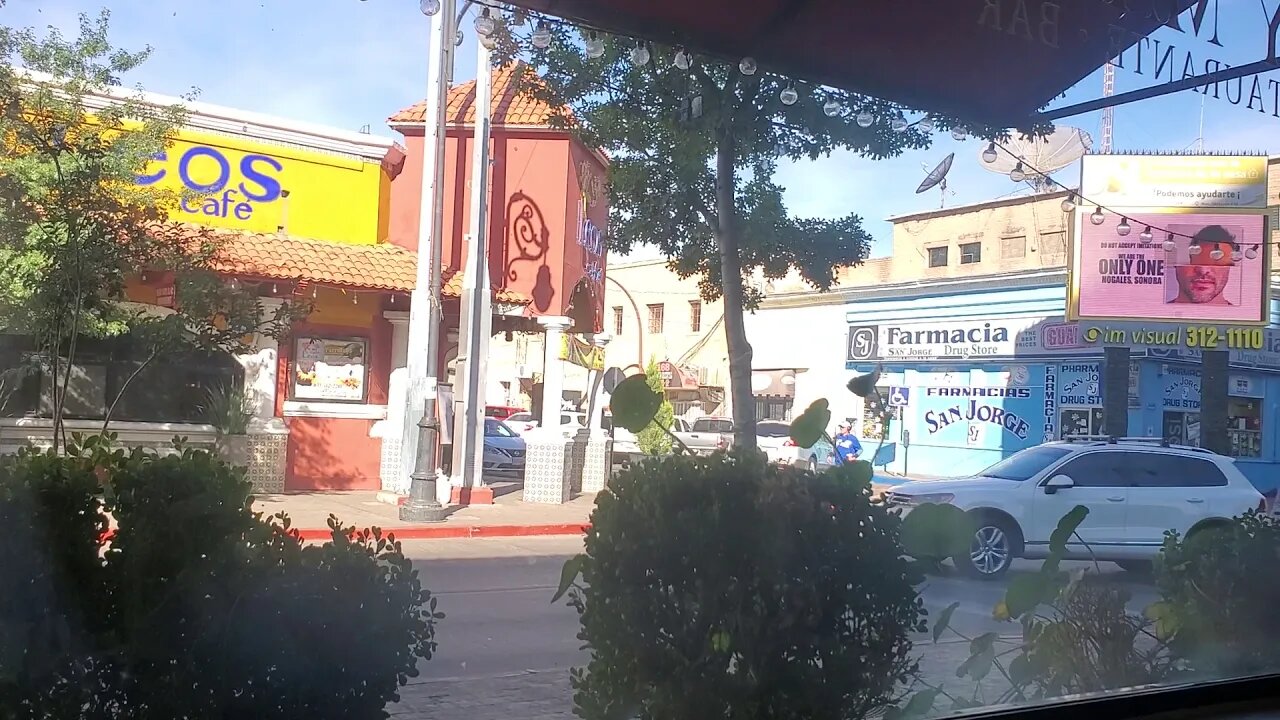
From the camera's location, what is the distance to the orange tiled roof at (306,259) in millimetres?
5352

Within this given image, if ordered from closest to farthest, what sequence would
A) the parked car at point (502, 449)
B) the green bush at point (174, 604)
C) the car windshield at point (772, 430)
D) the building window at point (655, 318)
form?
the green bush at point (174, 604) < the car windshield at point (772, 430) < the building window at point (655, 318) < the parked car at point (502, 449)

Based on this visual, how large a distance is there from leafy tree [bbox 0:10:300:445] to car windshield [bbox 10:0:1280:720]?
0.07 feet

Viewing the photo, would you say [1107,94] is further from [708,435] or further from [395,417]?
[395,417]

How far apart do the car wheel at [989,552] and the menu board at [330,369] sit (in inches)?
161

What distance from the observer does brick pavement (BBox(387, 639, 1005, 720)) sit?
4.08m

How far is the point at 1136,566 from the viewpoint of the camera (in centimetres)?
636

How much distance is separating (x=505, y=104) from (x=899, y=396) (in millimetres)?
4303

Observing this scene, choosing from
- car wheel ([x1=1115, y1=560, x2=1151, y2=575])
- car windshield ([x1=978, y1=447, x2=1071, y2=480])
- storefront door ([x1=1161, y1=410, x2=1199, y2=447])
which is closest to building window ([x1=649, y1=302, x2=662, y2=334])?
car windshield ([x1=978, y1=447, x2=1071, y2=480])

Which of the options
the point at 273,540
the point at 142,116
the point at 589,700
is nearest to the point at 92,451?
the point at 273,540

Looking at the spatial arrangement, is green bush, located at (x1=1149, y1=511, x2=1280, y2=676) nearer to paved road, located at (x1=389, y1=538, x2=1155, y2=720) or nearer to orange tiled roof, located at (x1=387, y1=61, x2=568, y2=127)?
paved road, located at (x1=389, y1=538, x2=1155, y2=720)

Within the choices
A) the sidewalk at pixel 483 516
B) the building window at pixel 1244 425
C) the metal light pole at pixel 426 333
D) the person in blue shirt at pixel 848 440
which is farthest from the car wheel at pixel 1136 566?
the metal light pole at pixel 426 333

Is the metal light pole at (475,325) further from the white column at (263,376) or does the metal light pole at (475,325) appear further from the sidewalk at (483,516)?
the white column at (263,376)

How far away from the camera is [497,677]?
563 centimetres

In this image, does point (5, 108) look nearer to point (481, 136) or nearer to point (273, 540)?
point (273, 540)
